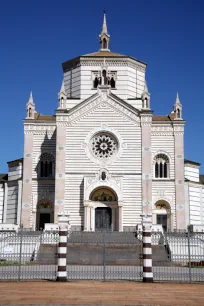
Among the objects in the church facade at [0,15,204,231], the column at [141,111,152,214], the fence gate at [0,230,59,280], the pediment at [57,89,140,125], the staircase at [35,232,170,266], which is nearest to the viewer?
the fence gate at [0,230,59,280]

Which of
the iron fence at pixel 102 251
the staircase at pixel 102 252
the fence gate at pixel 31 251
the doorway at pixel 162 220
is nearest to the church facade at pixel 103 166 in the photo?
the doorway at pixel 162 220

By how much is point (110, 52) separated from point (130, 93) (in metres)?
6.92

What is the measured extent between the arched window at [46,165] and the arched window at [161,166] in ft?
35.4

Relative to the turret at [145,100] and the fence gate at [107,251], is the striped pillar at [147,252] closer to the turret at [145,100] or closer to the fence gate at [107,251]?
the fence gate at [107,251]

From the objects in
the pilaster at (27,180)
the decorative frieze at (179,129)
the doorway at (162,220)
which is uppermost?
the decorative frieze at (179,129)

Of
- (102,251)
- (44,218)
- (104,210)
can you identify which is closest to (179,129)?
(104,210)

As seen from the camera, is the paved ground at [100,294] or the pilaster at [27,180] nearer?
the paved ground at [100,294]

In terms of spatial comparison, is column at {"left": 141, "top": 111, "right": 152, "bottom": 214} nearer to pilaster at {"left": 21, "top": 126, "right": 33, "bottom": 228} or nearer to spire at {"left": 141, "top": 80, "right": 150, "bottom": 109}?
spire at {"left": 141, "top": 80, "right": 150, "bottom": 109}

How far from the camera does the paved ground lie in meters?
14.3

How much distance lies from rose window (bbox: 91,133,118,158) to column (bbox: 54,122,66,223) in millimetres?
3120

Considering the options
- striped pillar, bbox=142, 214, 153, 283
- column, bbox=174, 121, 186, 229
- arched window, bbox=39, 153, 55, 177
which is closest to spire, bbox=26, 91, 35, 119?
arched window, bbox=39, 153, 55, 177

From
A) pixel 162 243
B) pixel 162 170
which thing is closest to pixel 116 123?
pixel 162 170

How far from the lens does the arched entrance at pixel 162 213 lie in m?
45.3

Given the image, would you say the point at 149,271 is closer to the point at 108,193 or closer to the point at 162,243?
the point at 162,243
